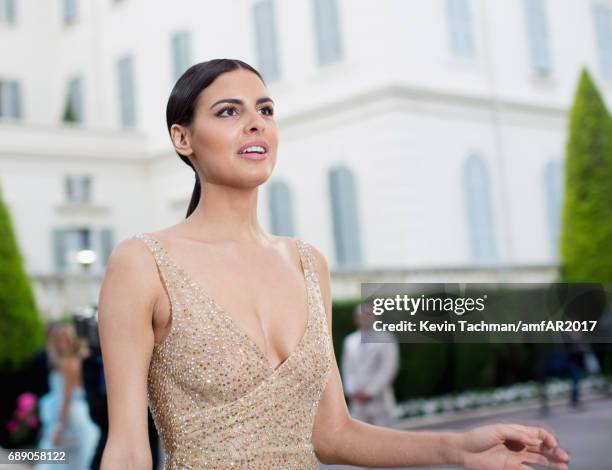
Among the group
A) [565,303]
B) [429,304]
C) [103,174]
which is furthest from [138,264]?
[103,174]

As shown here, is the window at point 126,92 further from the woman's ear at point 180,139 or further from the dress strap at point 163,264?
the dress strap at point 163,264

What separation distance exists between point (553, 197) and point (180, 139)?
57.5 feet

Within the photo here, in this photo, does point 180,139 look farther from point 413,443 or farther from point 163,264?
point 413,443

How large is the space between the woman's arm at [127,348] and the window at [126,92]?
20454mm

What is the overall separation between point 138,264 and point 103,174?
63.3ft

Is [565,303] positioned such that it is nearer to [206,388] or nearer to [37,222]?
[206,388]

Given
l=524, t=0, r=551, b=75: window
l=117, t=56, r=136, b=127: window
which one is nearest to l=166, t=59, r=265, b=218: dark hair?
l=524, t=0, r=551, b=75: window

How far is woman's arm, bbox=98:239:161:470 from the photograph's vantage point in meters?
1.45

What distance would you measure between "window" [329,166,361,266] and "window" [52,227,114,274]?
4689 millimetres

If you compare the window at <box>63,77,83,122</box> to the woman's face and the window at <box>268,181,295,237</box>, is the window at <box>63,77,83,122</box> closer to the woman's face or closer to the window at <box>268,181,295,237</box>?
the window at <box>268,181,295,237</box>

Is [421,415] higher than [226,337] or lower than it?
lower

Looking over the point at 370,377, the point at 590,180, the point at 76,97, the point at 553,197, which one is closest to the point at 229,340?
the point at 370,377

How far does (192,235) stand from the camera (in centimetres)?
164

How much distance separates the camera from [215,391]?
1.52 meters
